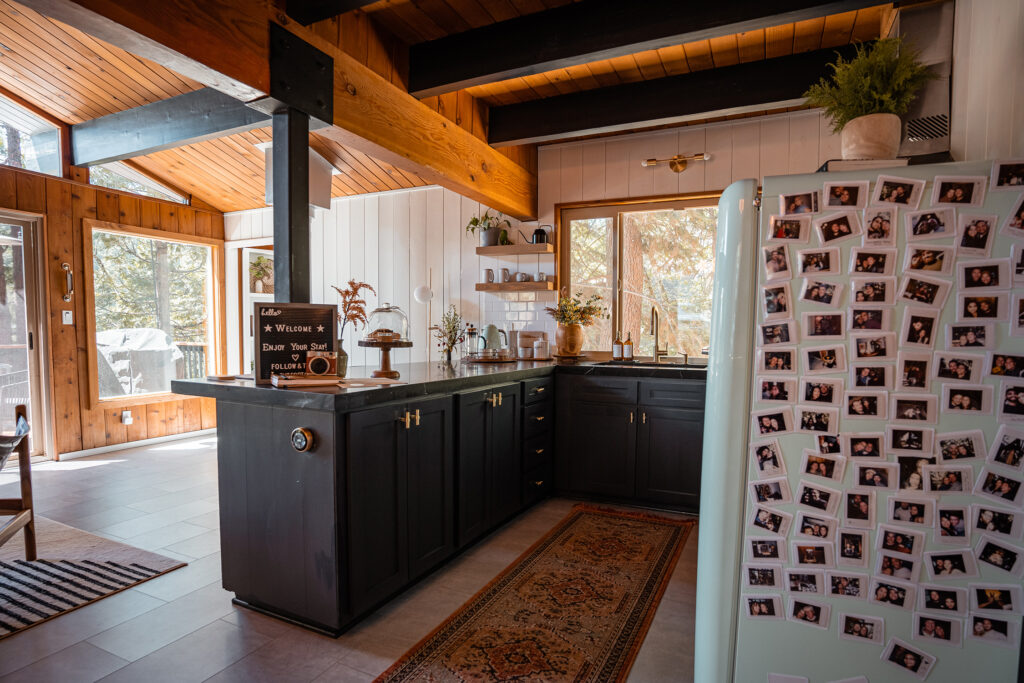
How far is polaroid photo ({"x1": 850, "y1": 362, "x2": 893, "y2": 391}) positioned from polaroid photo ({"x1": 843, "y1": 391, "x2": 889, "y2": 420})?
2 cm

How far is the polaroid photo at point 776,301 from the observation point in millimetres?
1367

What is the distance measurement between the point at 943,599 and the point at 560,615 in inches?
56.3

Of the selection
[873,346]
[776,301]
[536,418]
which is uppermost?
[776,301]

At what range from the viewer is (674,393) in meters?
3.57

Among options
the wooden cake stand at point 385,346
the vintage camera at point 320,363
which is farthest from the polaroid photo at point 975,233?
the vintage camera at point 320,363

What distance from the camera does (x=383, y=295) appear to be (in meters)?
5.64

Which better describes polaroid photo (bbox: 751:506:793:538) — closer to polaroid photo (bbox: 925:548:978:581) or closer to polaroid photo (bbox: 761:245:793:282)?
polaroid photo (bbox: 925:548:978:581)

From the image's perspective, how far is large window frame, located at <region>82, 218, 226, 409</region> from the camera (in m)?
5.23

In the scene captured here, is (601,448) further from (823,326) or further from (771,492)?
(823,326)

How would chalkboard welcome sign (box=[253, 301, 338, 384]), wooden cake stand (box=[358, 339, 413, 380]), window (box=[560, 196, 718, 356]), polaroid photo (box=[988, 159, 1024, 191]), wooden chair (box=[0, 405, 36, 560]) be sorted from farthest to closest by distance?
window (box=[560, 196, 718, 356]), wooden chair (box=[0, 405, 36, 560]), wooden cake stand (box=[358, 339, 413, 380]), chalkboard welcome sign (box=[253, 301, 338, 384]), polaroid photo (box=[988, 159, 1024, 191])

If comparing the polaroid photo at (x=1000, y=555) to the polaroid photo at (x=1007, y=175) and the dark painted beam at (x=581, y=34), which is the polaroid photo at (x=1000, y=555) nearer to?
the polaroid photo at (x=1007, y=175)

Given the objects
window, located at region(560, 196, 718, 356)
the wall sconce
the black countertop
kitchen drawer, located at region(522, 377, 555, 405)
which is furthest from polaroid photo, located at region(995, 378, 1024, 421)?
the wall sconce

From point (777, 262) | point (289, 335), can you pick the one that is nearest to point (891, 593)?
point (777, 262)

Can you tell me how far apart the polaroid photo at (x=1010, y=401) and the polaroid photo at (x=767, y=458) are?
47cm
